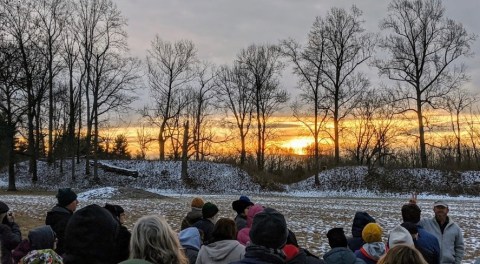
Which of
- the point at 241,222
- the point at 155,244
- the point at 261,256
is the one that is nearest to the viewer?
the point at 155,244

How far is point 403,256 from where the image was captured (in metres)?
2.94

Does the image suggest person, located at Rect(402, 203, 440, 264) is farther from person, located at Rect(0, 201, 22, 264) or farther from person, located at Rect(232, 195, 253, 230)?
person, located at Rect(0, 201, 22, 264)

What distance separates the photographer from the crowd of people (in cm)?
326

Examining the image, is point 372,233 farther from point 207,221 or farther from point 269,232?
point 207,221

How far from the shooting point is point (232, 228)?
4891 millimetres

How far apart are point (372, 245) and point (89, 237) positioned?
315 cm

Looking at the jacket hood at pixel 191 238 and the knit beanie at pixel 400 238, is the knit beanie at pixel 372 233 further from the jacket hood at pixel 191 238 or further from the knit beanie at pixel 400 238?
the jacket hood at pixel 191 238

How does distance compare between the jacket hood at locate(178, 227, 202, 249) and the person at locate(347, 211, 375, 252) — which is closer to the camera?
the jacket hood at locate(178, 227, 202, 249)

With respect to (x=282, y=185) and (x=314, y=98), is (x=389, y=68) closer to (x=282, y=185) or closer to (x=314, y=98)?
(x=314, y=98)

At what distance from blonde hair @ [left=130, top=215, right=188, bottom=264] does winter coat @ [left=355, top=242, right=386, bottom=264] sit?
263 centimetres

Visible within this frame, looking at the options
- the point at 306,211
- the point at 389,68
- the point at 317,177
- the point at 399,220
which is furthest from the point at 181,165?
the point at 399,220

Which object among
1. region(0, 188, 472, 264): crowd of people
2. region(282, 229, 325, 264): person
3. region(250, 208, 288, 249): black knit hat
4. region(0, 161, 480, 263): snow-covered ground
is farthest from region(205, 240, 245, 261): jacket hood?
region(0, 161, 480, 263): snow-covered ground

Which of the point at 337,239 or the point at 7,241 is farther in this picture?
the point at 7,241

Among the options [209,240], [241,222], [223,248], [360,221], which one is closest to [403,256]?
[223,248]
